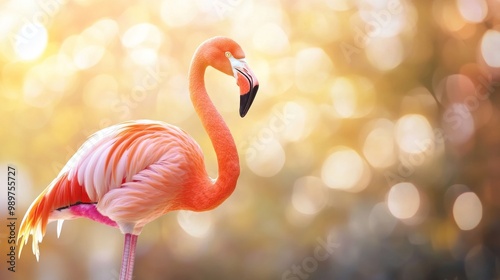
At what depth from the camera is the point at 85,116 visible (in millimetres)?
2641

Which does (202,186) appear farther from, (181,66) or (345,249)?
(345,249)

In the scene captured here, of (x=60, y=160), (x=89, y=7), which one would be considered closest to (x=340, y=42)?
(x=89, y=7)

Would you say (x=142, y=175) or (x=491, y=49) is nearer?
(x=142, y=175)

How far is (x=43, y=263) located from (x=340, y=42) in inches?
61.7

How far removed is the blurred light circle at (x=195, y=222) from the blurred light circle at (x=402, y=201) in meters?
0.81

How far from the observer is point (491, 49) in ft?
9.63

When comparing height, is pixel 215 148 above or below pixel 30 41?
below

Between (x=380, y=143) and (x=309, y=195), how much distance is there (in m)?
0.40
